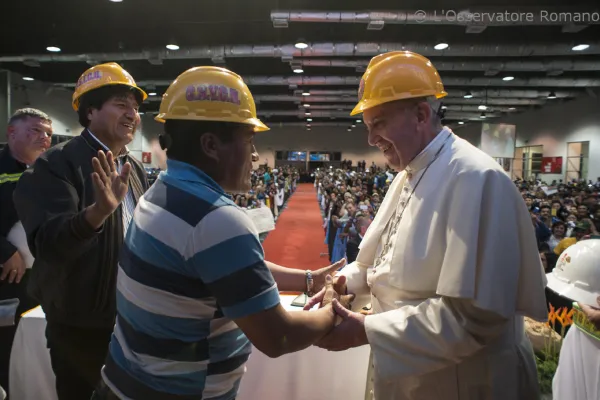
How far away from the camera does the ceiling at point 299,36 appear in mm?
8297

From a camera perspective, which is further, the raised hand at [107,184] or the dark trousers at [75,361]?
the dark trousers at [75,361]

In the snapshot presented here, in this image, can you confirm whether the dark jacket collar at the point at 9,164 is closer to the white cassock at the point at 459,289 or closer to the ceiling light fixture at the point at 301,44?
the white cassock at the point at 459,289

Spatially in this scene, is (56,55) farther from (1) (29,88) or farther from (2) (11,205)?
(2) (11,205)

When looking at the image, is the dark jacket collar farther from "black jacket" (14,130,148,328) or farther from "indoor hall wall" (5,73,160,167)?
"indoor hall wall" (5,73,160,167)

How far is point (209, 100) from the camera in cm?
122

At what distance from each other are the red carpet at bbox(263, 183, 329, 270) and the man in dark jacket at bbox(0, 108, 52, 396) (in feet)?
19.0

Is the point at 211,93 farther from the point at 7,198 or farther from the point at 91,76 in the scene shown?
the point at 7,198

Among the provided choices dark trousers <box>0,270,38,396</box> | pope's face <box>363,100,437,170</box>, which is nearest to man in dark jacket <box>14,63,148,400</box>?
pope's face <box>363,100,437,170</box>

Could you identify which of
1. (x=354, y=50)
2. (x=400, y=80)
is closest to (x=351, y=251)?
(x=400, y=80)

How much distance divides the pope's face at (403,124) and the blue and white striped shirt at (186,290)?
75 centimetres

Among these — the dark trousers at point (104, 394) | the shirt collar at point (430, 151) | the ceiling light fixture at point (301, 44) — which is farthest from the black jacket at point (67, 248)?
the ceiling light fixture at point (301, 44)

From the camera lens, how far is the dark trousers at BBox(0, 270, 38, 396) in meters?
3.11

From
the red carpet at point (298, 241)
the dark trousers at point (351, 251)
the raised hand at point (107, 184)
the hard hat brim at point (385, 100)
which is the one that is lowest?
the red carpet at point (298, 241)

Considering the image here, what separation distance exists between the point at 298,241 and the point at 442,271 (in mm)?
9991
